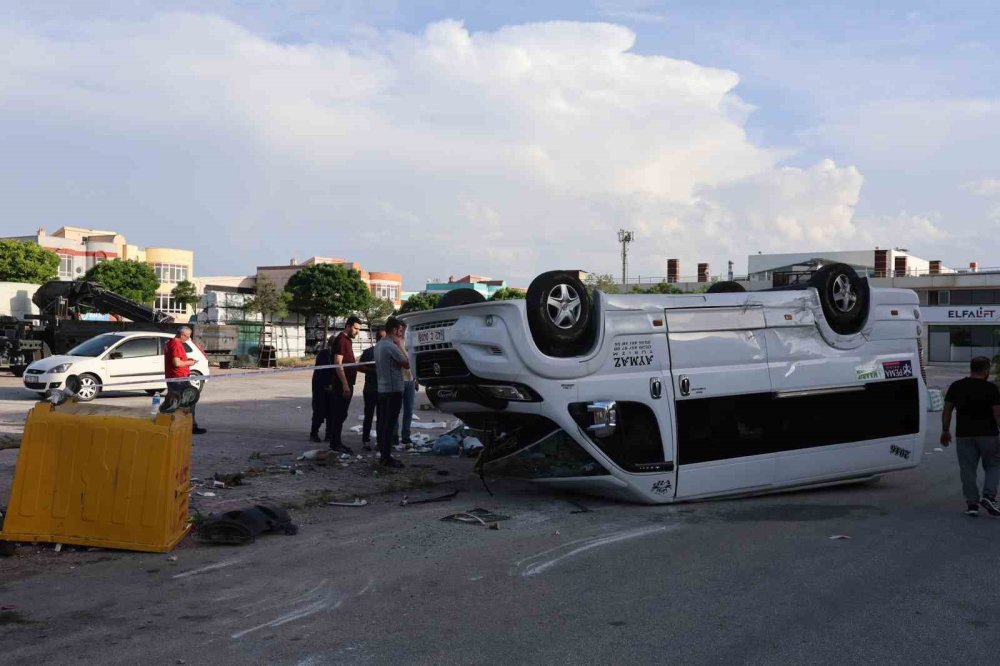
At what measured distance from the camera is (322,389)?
12.7 meters

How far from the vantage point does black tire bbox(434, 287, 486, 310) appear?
9212 millimetres

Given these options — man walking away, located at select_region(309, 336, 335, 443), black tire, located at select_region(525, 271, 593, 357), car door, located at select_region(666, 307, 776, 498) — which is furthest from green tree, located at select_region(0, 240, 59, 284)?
car door, located at select_region(666, 307, 776, 498)

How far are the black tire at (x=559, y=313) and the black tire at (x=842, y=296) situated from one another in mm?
3044

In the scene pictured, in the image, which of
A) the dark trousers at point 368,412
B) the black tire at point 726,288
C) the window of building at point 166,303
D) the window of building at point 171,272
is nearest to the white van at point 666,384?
the black tire at point 726,288

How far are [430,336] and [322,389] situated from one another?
4.17 meters

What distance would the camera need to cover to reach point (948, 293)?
199 feet

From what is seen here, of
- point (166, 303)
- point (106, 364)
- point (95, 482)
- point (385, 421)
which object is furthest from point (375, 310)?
point (95, 482)

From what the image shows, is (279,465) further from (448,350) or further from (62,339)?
(62,339)

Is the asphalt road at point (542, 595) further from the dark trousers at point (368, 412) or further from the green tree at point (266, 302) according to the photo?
the green tree at point (266, 302)

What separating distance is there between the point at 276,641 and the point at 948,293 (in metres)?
64.8

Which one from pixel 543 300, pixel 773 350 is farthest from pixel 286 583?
pixel 773 350

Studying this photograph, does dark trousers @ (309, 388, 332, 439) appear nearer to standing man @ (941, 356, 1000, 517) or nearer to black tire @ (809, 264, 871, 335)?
black tire @ (809, 264, 871, 335)

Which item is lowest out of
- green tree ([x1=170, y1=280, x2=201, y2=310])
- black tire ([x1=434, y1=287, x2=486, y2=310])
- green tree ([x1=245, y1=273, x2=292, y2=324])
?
black tire ([x1=434, y1=287, x2=486, y2=310])

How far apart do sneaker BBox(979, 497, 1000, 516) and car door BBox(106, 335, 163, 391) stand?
55.7ft
